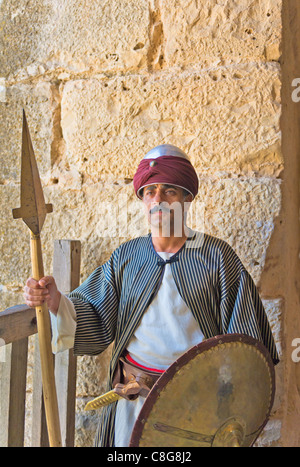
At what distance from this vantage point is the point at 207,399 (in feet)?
4.97

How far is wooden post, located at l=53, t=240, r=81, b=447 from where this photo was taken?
2.34 metres

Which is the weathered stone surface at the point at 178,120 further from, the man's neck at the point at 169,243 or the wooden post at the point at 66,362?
the man's neck at the point at 169,243

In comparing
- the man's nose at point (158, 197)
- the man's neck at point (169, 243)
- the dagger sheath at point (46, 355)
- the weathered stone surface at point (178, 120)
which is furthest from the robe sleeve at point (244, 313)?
the weathered stone surface at point (178, 120)

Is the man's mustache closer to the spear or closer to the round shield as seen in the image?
the spear

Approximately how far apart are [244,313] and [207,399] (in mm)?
370

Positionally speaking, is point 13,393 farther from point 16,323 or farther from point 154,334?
point 154,334

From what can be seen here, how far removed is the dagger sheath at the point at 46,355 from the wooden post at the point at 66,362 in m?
0.69

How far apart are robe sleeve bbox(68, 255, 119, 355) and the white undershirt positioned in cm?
5

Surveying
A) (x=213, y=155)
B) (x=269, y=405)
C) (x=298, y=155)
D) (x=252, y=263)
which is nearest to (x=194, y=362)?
(x=269, y=405)

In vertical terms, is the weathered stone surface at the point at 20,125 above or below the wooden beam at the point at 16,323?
above

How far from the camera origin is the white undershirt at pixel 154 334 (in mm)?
1789

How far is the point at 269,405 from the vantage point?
5.58ft

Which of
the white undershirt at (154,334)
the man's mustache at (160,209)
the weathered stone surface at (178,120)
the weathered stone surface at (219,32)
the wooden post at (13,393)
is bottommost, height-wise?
the wooden post at (13,393)
